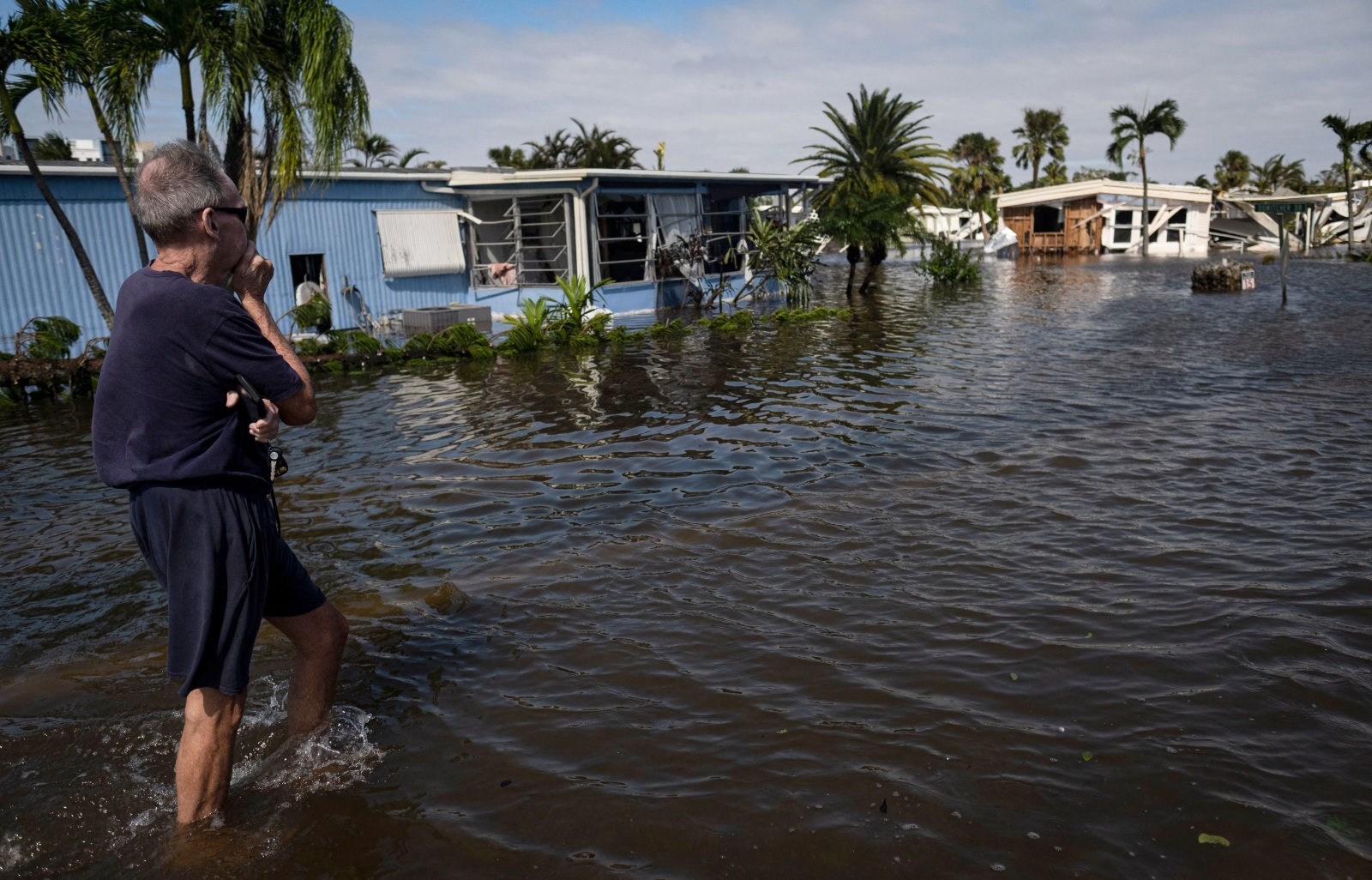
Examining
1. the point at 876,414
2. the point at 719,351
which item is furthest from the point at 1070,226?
the point at 876,414

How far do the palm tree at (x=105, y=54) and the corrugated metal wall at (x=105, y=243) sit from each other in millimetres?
2712

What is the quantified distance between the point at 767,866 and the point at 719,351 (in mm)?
13532

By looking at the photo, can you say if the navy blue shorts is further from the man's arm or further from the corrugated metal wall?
the corrugated metal wall

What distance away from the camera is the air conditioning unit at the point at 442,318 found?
17266 mm

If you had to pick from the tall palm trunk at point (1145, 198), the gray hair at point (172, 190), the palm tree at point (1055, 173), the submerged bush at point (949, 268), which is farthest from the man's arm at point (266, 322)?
the palm tree at point (1055, 173)

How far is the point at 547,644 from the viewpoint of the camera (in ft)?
15.3

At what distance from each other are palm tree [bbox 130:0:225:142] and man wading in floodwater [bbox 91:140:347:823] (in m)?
12.6

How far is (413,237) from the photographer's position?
2020 cm

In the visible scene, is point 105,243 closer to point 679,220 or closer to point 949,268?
point 679,220

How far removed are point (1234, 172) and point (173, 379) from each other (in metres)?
91.9

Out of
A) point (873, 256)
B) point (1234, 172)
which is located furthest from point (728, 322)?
point (1234, 172)

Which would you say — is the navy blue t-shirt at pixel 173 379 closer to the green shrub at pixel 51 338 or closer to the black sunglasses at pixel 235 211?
the black sunglasses at pixel 235 211

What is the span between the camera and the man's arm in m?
2.95

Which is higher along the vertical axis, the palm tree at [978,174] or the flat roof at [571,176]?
the palm tree at [978,174]
